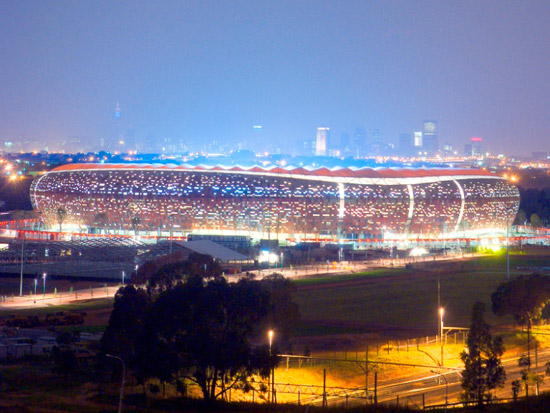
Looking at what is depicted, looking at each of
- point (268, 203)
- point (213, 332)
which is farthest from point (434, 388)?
point (268, 203)

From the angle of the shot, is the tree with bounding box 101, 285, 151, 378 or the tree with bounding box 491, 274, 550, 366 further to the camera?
the tree with bounding box 491, 274, 550, 366

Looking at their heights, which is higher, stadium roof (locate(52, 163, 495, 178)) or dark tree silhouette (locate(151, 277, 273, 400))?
stadium roof (locate(52, 163, 495, 178))

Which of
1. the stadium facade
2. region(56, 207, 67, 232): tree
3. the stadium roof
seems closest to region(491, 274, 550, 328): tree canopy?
the stadium facade

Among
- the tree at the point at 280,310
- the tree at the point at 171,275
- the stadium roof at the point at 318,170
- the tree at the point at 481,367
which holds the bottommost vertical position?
the tree at the point at 481,367

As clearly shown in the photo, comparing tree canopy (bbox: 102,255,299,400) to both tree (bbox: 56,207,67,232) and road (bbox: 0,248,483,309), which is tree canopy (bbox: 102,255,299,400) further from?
tree (bbox: 56,207,67,232)

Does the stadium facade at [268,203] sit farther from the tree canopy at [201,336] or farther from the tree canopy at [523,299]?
the tree canopy at [201,336]

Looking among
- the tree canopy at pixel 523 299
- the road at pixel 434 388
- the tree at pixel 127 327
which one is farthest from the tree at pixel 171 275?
the tree canopy at pixel 523 299
